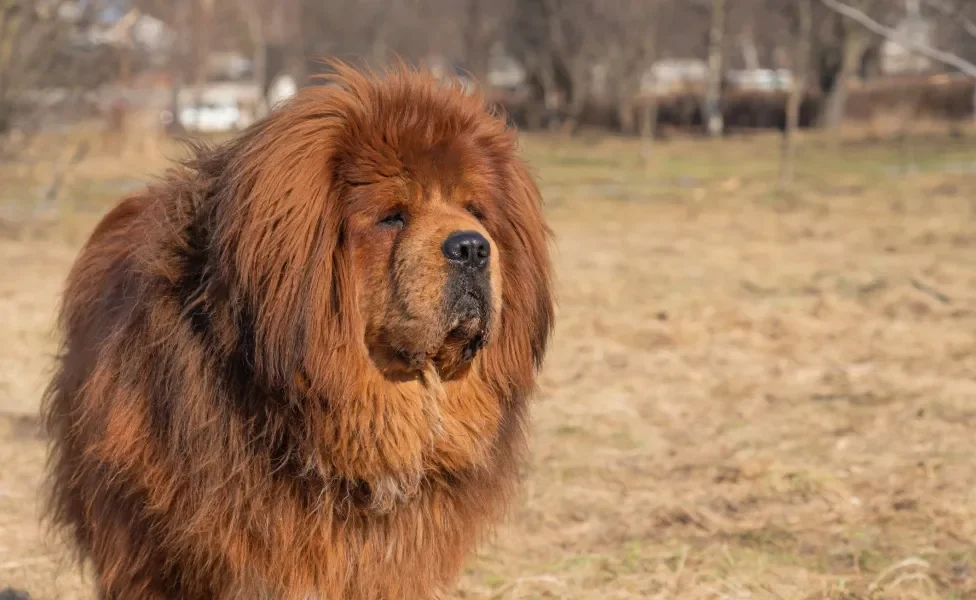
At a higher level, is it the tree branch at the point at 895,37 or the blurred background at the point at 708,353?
the tree branch at the point at 895,37

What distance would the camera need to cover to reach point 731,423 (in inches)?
243

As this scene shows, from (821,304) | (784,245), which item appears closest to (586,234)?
(784,245)

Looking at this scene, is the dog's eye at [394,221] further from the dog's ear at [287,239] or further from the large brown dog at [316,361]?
the dog's ear at [287,239]

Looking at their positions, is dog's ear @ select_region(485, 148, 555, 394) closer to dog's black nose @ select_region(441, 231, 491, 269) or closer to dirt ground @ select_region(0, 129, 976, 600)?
dog's black nose @ select_region(441, 231, 491, 269)

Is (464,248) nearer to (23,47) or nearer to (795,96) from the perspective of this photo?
(23,47)

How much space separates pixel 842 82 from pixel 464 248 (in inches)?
1582

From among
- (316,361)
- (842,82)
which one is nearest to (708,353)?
(316,361)

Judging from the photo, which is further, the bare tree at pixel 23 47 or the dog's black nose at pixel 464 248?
the bare tree at pixel 23 47

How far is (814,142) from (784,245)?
2205 centimetres

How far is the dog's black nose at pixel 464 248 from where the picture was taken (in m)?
3.00

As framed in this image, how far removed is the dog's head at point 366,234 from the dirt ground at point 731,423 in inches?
59.1

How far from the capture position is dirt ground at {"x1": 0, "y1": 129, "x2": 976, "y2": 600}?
4.30 metres

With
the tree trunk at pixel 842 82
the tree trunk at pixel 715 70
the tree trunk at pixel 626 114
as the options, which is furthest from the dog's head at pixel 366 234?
the tree trunk at pixel 626 114

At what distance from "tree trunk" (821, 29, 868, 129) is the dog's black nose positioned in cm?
3861
